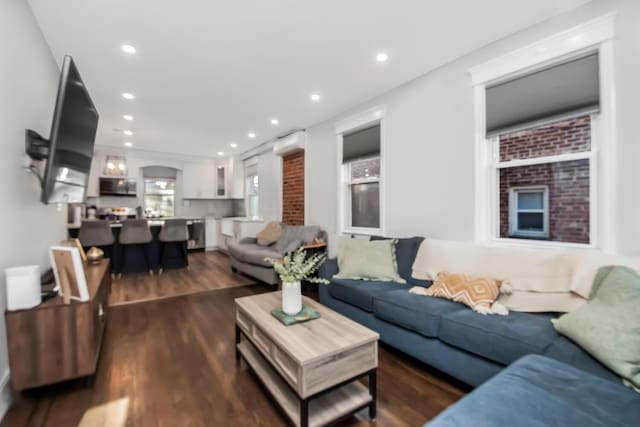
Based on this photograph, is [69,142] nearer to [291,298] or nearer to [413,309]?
[291,298]

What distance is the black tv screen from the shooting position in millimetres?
1862

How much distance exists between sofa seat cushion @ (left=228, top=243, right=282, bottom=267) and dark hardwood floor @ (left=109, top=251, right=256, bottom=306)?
1.31 ft

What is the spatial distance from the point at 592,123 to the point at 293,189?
4.25 m

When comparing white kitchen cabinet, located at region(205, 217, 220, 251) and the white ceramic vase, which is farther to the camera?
white kitchen cabinet, located at region(205, 217, 220, 251)

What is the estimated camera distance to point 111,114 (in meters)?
4.26

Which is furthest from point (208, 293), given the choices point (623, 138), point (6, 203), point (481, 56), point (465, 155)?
point (623, 138)

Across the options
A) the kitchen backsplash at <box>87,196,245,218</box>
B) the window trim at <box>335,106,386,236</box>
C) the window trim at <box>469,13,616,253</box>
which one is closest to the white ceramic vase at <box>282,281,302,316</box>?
the window trim at <box>469,13,616,253</box>

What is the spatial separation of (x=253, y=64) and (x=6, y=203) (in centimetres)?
221

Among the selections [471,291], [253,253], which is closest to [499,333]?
[471,291]

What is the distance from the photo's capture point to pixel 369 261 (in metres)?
2.91

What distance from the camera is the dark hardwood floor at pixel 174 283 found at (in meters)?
3.87

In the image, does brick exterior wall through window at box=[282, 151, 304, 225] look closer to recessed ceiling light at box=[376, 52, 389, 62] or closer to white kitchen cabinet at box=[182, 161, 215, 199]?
recessed ceiling light at box=[376, 52, 389, 62]

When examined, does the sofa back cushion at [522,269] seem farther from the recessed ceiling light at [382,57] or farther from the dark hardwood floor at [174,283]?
the dark hardwood floor at [174,283]

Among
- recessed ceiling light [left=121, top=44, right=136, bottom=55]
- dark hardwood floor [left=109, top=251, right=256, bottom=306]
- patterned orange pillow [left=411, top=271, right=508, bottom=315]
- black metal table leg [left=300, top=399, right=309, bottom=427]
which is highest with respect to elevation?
recessed ceiling light [left=121, top=44, right=136, bottom=55]
